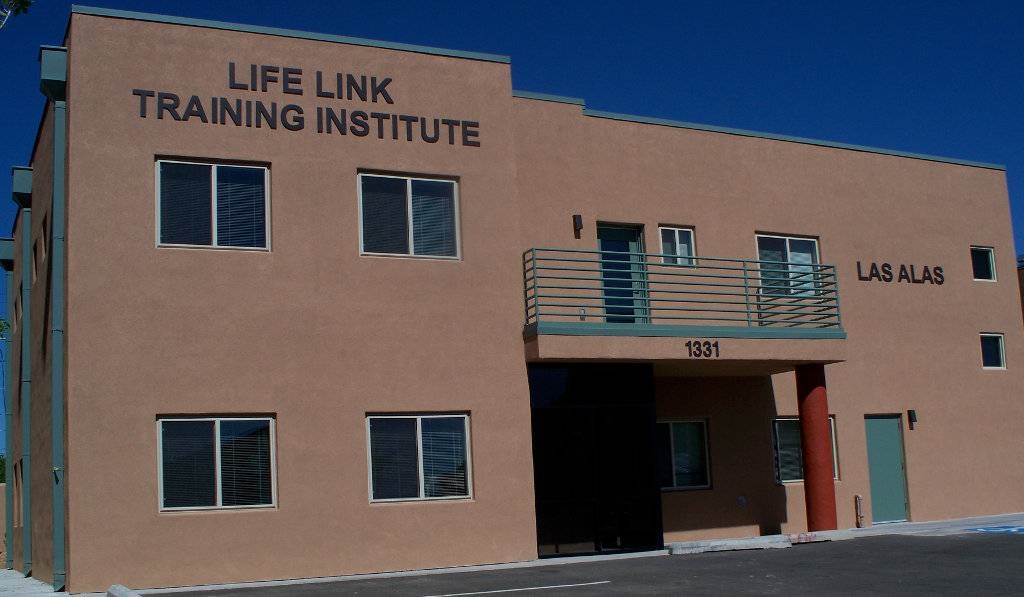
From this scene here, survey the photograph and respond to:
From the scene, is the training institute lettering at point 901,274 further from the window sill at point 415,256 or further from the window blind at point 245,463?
the window blind at point 245,463

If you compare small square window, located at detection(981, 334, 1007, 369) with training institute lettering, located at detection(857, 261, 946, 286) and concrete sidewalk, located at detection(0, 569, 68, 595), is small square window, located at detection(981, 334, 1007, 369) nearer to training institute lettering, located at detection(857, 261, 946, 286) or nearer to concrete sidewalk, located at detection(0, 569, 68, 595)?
training institute lettering, located at detection(857, 261, 946, 286)

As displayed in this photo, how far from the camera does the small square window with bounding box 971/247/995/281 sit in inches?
992

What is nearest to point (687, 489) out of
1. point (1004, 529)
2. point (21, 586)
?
point (1004, 529)

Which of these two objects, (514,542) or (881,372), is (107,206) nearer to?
(514,542)

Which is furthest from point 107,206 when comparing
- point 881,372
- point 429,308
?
point 881,372

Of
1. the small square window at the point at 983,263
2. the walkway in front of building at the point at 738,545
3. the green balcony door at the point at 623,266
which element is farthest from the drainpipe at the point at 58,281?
the small square window at the point at 983,263

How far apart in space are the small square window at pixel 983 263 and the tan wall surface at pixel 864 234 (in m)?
0.18

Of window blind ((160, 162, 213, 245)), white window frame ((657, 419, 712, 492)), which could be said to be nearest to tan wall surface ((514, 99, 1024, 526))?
white window frame ((657, 419, 712, 492))

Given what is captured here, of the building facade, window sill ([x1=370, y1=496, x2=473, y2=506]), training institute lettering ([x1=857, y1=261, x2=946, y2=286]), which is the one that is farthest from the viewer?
training institute lettering ([x1=857, y1=261, x2=946, y2=286])

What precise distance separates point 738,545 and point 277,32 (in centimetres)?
1096

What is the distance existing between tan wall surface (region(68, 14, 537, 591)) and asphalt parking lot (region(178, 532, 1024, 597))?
3.46 ft

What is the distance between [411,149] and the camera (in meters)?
17.7

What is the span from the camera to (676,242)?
21.2 meters

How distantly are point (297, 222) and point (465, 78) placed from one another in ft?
12.6
